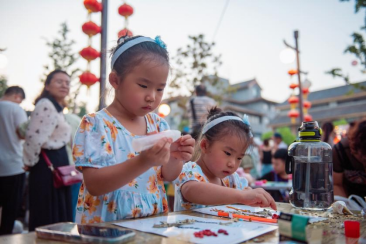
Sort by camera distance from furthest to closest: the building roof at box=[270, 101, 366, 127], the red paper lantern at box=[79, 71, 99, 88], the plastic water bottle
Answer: the building roof at box=[270, 101, 366, 127] → the red paper lantern at box=[79, 71, 99, 88] → the plastic water bottle

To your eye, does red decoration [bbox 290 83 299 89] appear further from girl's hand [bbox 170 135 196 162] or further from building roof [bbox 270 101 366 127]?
building roof [bbox 270 101 366 127]

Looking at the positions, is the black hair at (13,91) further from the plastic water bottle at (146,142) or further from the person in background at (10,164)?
the plastic water bottle at (146,142)

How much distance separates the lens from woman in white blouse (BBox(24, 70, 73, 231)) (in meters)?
2.84

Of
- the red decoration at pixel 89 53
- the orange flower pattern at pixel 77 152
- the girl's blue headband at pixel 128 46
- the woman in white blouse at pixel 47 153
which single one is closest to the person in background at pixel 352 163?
the girl's blue headband at pixel 128 46

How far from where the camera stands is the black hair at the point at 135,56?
129cm

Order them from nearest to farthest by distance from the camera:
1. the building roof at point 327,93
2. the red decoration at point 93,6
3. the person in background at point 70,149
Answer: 1. the person in background at point 70,149
2. the red decoration at point 93,6
3. the building roof at point 327,93

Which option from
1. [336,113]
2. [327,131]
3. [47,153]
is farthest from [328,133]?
[336,113]

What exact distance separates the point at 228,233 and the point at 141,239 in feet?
0.75

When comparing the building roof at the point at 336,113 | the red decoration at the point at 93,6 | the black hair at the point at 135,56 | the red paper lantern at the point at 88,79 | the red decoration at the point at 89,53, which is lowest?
the black hair at the point at 135,56

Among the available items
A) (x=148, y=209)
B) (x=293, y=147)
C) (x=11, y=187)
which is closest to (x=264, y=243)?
(x=148, y=209)

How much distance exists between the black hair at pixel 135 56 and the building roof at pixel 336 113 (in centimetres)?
2747

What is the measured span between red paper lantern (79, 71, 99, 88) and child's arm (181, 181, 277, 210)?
2.52m

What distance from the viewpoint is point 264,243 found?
781mm

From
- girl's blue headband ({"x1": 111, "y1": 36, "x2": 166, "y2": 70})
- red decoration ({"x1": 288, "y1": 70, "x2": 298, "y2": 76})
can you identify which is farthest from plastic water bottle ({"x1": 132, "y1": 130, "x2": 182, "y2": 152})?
red decoration ({"x1": 288, "y1": 70, "x2": 298, "y2": 76})
